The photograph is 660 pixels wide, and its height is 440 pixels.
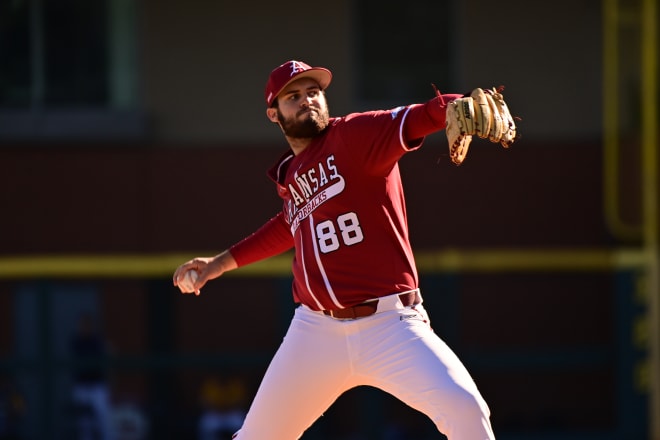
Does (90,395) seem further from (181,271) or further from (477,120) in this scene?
(477,120)

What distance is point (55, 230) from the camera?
11117 millimetres

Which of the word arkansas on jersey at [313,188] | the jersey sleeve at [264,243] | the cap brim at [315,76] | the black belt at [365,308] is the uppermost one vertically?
the cap brim at [315,76]

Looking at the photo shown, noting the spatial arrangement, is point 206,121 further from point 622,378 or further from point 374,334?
point 374,334

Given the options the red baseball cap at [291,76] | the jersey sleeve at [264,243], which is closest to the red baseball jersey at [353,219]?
the red baseball cap at [291,76]

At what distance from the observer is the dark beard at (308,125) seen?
470cm

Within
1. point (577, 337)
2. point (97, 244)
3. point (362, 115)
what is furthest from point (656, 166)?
point (362, 115)

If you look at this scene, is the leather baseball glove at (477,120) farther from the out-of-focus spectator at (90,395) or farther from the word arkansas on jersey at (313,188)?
the out-of-focus spectator at (90,395)

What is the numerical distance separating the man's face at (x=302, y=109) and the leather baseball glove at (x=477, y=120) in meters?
0.65

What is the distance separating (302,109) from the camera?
4.73 m

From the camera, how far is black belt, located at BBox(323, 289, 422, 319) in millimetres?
4602

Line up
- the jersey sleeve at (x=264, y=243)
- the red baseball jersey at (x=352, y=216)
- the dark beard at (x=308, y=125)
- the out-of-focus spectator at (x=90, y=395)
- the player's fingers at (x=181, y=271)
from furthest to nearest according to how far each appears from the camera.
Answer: the out-of-focus spectator at (x=90, y=395)
the jersey sleeve at (x=264, y=243)
the player's fingers at (x=181, y=271)
the dark beard at (x=308, y=125)
the red baseball jersey at (x=352, y=216)

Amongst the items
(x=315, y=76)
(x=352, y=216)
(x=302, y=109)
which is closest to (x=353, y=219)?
(x=352, y=216)

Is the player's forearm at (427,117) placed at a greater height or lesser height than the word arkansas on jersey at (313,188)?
greater

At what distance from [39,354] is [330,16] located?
443cm
